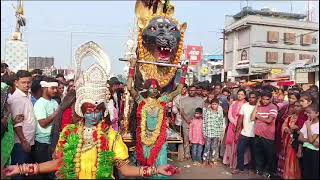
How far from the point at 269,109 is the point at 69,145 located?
13.1 feet

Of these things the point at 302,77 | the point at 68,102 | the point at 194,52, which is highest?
the point at 194,52

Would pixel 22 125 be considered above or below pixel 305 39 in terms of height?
below

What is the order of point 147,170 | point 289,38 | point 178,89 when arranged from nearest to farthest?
point 147,170 → point 178,89 → point 289,38

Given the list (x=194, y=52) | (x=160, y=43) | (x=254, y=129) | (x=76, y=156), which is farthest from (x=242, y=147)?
(x=194, y=52)

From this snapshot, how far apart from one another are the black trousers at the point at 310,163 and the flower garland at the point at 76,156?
8.10 feet

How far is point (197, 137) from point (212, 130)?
1.16ft

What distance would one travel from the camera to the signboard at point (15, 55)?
11.1 metres

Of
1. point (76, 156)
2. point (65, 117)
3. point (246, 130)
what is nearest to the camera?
point (76, 156)

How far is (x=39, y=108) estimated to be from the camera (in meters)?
5.46

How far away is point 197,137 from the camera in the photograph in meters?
8.02

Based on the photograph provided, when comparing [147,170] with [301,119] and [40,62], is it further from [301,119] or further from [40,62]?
[40,62]

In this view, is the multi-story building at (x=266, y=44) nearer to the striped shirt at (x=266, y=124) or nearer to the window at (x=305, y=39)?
the window at (x=305, y=39)

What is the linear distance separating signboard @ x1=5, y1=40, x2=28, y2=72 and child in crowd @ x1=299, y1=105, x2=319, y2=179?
809cm

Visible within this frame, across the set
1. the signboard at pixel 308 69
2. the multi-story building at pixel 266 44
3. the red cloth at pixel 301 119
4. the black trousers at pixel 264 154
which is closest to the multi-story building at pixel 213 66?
the multi-story building at pixel 266 44
